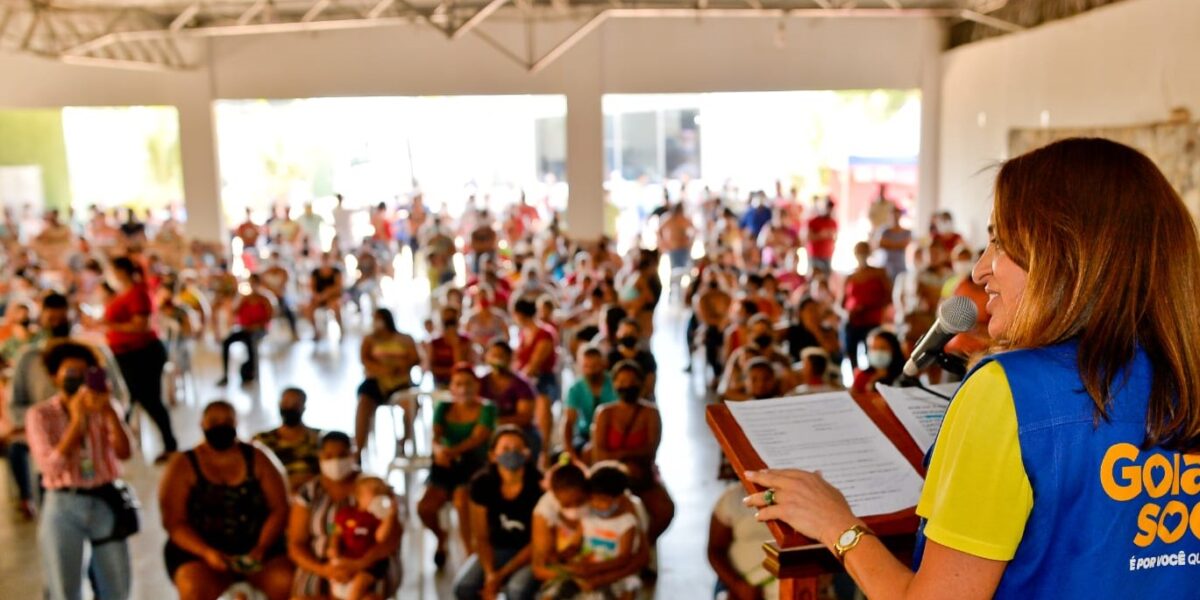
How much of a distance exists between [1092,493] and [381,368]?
5.94 m

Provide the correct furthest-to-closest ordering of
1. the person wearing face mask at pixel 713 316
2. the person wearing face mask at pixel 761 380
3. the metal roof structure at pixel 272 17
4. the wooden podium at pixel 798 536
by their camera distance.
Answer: the metal roof structure at pixel 272 17 < the person wearing face mask at pixel 713 316 < the person wearing face mask at pixel 761 380 < the wooden podium at pixel 798 536

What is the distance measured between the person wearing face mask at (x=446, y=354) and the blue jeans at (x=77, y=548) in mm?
2728

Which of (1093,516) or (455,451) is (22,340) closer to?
(455,451)

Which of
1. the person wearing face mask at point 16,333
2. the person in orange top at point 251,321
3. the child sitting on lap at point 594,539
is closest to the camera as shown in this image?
the child sitting on lap at point 594,539

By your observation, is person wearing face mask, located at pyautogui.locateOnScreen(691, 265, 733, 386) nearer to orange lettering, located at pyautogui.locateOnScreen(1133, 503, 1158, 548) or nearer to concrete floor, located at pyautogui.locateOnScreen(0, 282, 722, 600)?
concrete floor, located at pyautogui.locateOnScreen(0, 282, 722, 600)

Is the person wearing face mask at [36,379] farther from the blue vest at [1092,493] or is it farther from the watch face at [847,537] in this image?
the blue vest at [1092,493]

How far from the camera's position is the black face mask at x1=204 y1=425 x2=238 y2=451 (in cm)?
433

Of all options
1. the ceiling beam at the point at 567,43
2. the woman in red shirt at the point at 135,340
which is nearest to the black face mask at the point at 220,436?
Answer: the woman in red shirt at the point at 135,340

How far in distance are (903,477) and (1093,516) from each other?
378 mm

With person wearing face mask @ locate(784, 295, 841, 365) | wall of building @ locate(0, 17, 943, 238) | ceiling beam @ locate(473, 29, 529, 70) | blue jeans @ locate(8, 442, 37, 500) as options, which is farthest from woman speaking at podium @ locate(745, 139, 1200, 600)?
wall of building @ locate(0, 17, 943, 238)

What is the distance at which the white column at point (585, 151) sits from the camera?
14859 mm

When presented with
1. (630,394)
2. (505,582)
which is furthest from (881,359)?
(505,582)

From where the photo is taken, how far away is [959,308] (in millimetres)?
1504

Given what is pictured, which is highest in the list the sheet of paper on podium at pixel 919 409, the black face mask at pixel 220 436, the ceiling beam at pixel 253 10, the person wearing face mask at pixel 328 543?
the ceiling beam at pixel 253 10
